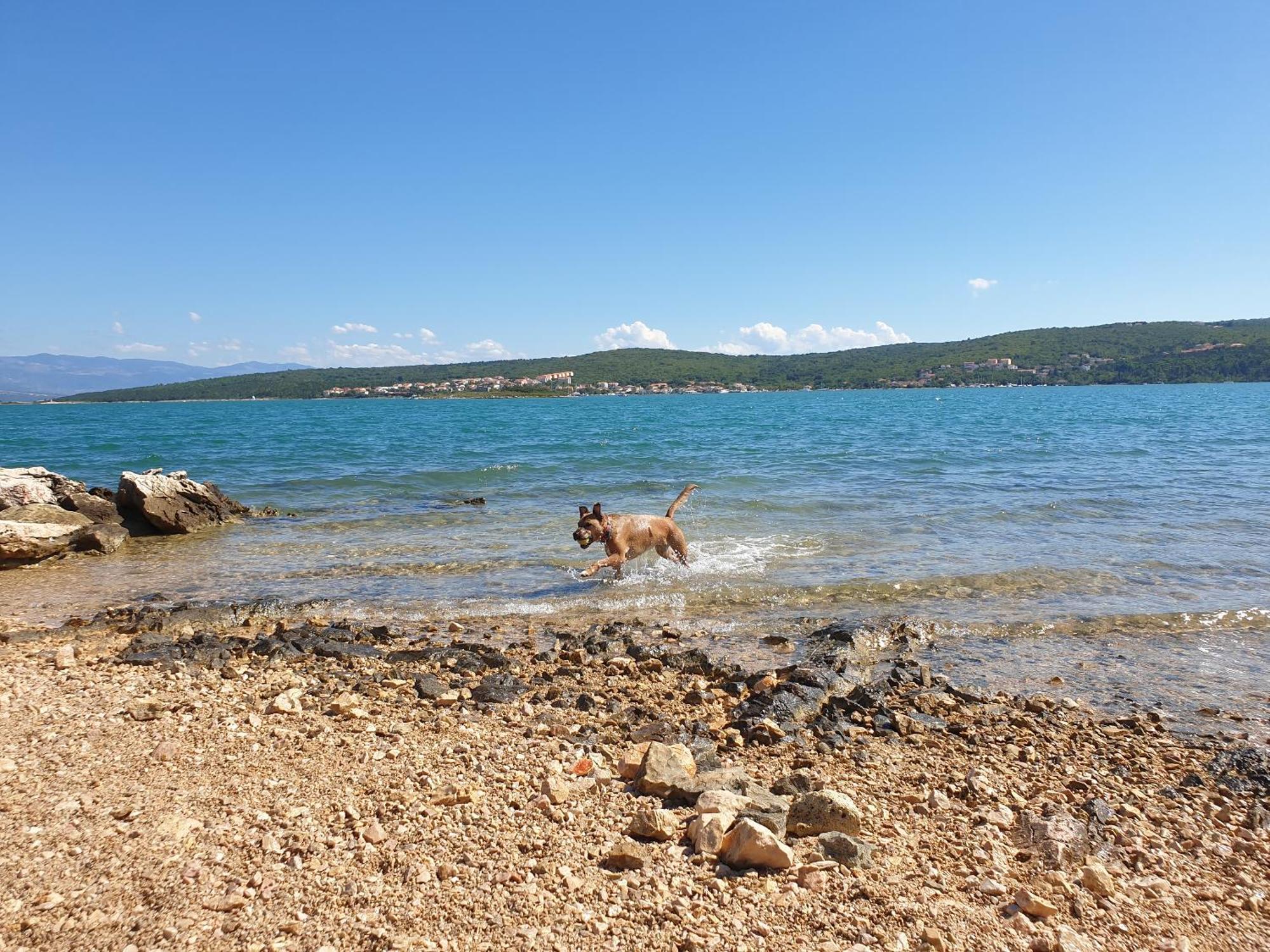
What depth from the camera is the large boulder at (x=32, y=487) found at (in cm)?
1544

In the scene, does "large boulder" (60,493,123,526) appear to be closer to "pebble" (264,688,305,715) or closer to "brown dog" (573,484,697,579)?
"brown dog" (573,484,697,579)

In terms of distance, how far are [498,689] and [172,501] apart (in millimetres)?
13794

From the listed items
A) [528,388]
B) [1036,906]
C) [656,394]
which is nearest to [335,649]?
[1036,906]

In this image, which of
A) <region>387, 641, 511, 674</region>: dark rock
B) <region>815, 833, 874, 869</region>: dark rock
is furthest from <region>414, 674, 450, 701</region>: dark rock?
<region>815, 833, 874, 869</region>: dark rock

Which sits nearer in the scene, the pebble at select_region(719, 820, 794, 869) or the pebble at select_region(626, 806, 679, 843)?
the pebble at select_region(719, 820, 794, 869)

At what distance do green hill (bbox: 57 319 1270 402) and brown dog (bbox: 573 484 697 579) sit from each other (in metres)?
150

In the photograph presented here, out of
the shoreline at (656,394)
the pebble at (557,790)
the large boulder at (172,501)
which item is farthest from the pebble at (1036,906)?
the shoreline at (656,394)

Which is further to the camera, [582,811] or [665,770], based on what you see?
[665,770]

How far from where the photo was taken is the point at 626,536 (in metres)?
11.5

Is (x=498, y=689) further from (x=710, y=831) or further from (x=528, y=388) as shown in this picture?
(x=528, y=388)

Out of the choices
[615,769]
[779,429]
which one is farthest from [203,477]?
[779,429]

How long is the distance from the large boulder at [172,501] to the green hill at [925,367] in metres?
151

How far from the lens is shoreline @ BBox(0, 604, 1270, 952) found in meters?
3.55

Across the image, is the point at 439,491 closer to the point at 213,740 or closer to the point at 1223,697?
the point at 213,740
